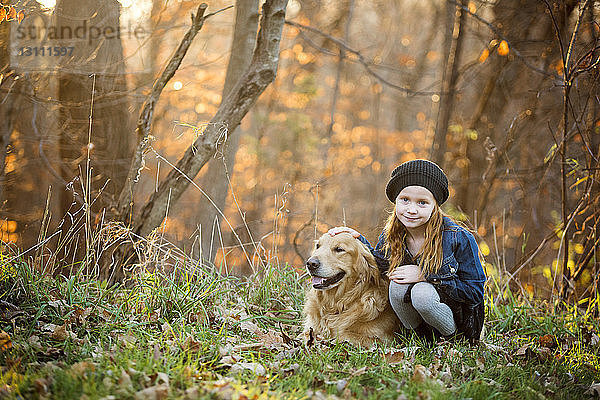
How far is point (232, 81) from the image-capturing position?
6012mm

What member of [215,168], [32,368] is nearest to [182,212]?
[215,168]

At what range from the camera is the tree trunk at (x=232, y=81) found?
5.99 m

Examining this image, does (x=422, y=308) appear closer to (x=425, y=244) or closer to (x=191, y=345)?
(x=425, y=244)

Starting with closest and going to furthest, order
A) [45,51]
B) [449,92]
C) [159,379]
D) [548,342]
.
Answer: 1. [159,379]
2. [548,342]
3. [45,51]
4. [449,92]

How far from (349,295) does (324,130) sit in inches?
430

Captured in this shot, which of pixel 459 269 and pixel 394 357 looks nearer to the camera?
pixel 394 357

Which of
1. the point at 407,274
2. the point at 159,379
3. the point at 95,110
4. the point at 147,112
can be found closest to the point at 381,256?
the point at 407,274

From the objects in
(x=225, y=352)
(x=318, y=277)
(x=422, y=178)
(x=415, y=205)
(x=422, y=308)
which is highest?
(x=422, y=178)

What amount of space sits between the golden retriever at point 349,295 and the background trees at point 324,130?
1.04 metres

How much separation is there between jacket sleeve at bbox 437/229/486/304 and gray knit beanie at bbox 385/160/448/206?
0.98 feet

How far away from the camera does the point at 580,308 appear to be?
16.3 feet

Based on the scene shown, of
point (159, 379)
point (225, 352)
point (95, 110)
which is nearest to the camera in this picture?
point (159, 379)

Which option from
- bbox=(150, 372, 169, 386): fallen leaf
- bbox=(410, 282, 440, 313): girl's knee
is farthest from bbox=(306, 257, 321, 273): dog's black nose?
bbox=(150, 372, 169, 386): fallen leaf

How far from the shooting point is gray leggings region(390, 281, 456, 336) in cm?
317
